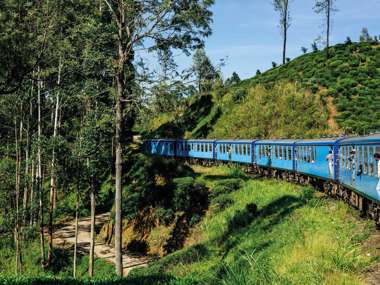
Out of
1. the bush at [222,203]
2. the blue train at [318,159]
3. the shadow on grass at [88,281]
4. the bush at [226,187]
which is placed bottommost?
the shadow on grass at [88,281]

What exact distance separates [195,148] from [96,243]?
19.0 m

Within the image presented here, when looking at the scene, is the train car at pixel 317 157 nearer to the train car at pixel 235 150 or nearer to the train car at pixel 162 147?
the train car at pixel 235 150

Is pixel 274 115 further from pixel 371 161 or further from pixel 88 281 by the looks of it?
pixel 88 281

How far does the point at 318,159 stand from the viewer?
26562 mm

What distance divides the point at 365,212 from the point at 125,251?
19550 millimetres

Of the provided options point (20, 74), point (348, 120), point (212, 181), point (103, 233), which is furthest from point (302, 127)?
point (20, 74)

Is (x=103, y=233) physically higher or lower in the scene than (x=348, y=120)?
lower

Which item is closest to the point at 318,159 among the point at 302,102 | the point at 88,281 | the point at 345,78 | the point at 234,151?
the point at 88,281

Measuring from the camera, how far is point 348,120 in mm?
52625

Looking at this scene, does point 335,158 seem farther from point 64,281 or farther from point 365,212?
point 64,281

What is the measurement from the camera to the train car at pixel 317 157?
23984 mm

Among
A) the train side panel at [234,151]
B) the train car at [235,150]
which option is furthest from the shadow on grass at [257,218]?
the train side panel at [234,151]

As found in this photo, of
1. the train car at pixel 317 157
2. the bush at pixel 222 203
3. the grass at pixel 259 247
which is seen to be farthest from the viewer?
the bush at pixel 222 203

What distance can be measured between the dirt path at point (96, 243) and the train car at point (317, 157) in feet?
37.0
